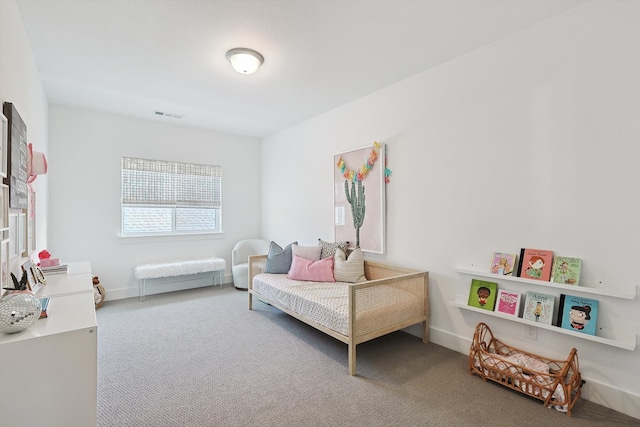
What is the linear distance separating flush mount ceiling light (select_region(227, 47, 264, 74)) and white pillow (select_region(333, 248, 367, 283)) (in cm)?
210

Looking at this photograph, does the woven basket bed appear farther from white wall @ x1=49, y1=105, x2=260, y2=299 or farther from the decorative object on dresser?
the decorative object on dresser

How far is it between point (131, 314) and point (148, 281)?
0.87 m

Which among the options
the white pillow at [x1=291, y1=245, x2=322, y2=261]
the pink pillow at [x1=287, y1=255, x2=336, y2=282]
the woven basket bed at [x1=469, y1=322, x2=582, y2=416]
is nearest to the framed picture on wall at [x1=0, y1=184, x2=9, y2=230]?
the pink pillow at [x1=287, y1=255, x2=336, y2=282]

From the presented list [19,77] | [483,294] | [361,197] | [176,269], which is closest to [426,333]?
[483,294]

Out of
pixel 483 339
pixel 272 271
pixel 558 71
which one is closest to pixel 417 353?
pixel 483 339

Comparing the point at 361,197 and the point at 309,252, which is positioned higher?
the point at 361,197

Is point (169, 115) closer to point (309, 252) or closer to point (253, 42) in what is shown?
point (253, 42)

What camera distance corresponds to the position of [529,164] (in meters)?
2.37

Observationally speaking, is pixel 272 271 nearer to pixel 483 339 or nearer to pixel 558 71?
pixel 483 339

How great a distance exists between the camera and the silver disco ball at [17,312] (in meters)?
1.30

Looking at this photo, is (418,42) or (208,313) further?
(208,313)

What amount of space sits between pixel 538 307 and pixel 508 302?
20 cm

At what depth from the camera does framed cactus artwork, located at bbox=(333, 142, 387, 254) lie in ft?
11.3

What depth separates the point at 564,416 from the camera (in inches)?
75.5
